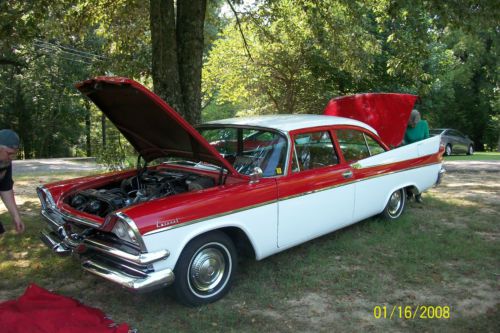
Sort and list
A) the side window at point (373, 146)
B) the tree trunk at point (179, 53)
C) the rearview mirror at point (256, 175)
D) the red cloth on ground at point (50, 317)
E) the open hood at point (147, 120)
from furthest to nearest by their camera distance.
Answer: the tree trunk at point (179, 53)
the side window at point (373, 146)
the rearview mirror at point (256, 175)
the open hood at point (147, 120)
the red cloth on ground at point (50, 317)

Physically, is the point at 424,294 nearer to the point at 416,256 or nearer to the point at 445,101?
the point at 416,256

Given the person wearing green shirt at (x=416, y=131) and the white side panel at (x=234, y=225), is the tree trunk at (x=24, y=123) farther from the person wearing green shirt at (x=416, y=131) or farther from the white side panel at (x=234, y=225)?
the white side panel at (x=234, y=225)

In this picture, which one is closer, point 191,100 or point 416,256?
point 416,256

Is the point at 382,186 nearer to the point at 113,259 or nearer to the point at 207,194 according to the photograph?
the point at 207,194

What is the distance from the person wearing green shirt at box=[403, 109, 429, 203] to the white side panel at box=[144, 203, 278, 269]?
4133mm

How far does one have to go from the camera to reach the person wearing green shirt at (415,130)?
7379mm

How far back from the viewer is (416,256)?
4945 millimetres

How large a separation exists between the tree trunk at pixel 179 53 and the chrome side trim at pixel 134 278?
416 centimetres

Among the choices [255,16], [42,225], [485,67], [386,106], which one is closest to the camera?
[42,225]

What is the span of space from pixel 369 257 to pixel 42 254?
12.7 ft

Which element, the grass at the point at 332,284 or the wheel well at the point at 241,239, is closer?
the grass at the point at 332,284

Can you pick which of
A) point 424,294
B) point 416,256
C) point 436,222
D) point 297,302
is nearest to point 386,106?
point 436,222

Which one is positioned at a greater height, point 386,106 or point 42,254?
point 386,106

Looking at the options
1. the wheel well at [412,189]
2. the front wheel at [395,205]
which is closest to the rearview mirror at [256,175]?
the front wheel at [395,205]
